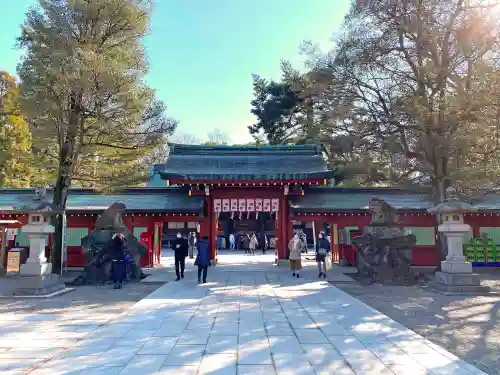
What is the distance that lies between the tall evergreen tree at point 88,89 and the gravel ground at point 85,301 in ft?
10.9

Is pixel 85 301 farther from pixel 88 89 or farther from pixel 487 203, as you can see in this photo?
pixel 487 203

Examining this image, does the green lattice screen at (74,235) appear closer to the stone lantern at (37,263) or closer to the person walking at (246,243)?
the stone lantern at (37,263)

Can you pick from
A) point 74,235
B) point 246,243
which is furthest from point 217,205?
point 246,243

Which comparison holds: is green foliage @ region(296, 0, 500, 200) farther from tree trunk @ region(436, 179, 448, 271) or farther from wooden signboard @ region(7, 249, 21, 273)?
wooden signboard @ region(7, 249, 21, 273)

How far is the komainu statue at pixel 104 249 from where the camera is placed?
12.2 metres

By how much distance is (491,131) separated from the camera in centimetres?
983

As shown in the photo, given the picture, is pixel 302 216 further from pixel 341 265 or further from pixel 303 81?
pixel 303 81

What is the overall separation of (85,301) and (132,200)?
964cm

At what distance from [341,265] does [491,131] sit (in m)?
9.35

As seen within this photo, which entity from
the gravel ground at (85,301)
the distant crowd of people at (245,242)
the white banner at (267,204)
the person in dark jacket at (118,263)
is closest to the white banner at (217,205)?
the white banner at (267,204)

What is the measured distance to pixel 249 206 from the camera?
54.5ft

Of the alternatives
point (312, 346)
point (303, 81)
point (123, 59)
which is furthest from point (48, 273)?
point (303, 81)

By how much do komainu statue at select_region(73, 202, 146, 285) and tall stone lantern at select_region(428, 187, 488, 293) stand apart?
33.8 feet

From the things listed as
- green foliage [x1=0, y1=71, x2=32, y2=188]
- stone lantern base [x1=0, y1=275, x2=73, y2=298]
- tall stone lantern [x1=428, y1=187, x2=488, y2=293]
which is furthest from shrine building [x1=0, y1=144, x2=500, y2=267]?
stone lantern base [x1=0, y1=275, x2=73, y2=298]
